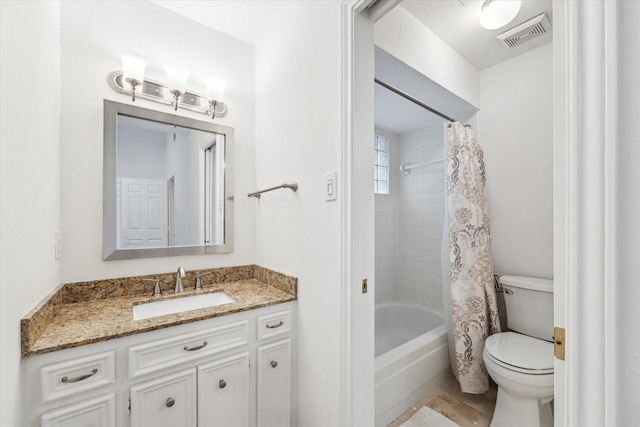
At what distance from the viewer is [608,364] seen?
0.44m

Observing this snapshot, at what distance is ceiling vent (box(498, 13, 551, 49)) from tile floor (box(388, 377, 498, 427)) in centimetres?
241

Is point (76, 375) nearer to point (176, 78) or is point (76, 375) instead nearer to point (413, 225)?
point (176, 78)

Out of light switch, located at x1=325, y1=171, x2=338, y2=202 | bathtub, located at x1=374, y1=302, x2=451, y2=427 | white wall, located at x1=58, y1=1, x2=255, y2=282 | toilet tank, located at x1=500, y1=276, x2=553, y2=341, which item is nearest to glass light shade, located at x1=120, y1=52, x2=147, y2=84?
white wall, located at x1=58, y1=1, x2=255, y2=282

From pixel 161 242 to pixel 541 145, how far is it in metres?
2.64

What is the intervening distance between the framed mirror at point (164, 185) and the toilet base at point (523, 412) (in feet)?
6.11

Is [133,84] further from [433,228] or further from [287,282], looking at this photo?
[433,228]

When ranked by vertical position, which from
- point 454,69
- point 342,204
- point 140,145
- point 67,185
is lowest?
point 342,204

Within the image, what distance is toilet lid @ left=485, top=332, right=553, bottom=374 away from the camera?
1.41 meters

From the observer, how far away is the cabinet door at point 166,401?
3.50 ft

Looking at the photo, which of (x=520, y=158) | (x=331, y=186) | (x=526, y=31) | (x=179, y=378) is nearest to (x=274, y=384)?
(x=179, y=378)

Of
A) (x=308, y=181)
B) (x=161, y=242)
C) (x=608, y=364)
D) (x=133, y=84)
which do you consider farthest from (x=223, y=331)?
(x=133, y=84)

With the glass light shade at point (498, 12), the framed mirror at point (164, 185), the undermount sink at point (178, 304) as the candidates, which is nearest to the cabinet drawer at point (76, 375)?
the undermount sink at point (178, 304)

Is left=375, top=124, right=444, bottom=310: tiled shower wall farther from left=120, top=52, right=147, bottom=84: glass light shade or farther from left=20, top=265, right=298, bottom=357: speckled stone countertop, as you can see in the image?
left=120, top=52, right=147, bottom=84: glass light shade

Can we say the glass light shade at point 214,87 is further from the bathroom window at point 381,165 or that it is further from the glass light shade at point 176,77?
the bathroom window at point 381,165
